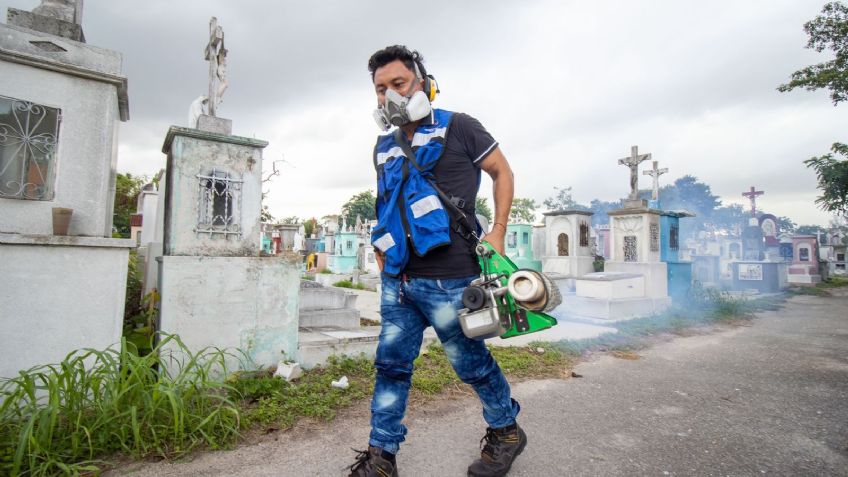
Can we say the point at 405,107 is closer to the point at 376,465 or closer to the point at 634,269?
the point at 376,465

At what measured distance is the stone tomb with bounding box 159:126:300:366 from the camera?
3596 mm

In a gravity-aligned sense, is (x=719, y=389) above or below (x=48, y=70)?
below

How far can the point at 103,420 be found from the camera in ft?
7.84

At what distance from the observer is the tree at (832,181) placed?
40.2 feet

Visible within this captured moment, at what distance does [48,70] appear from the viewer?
10.2ft

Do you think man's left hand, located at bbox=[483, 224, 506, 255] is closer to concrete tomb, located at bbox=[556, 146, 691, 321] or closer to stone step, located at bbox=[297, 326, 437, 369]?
stone step, located at bbox=[297, 326, 437, 369]

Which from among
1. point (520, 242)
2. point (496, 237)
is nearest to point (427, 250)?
point (496, 237)

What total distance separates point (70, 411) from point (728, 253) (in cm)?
3071

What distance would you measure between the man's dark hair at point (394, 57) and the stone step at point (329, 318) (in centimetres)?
388

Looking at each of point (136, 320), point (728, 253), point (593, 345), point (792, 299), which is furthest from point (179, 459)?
point (728, 253)

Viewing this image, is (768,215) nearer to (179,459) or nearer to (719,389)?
(719,389)

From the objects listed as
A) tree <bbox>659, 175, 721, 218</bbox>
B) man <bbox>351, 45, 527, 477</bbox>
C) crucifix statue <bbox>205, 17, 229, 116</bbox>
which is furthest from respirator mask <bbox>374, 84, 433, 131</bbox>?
tree <bbox>659, 175, 721, 218</bbox>

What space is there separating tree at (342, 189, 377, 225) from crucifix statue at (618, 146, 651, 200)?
3863 centimetres

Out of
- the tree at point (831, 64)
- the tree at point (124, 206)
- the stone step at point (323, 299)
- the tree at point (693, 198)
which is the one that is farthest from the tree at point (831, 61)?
the tree at point (693, 198)
